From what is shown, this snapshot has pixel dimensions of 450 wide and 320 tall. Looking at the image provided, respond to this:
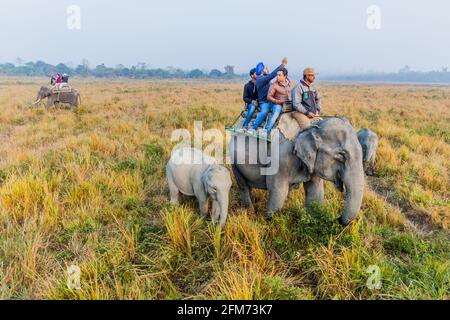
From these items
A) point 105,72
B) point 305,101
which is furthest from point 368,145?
point 105,72

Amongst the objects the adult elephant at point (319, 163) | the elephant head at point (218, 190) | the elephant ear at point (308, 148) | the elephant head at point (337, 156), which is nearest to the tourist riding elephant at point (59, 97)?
the elephant head at point (218, 190)

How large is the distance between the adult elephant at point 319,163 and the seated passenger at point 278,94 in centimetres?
60

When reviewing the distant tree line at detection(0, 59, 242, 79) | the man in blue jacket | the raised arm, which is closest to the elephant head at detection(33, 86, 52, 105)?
the man in blue jacket

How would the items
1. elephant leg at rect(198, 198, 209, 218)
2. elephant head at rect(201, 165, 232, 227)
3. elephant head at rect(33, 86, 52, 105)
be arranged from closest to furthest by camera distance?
elephant head at rect(201, 165, 232, 227), elephant leg at rect(198, 198, 209, 218), elephant head at rect(33, 86, 52, 105)

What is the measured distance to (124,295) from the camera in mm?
2828

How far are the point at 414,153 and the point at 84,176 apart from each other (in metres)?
7.61

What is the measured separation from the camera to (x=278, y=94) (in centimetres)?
483

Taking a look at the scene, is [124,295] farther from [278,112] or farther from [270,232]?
[278,112]

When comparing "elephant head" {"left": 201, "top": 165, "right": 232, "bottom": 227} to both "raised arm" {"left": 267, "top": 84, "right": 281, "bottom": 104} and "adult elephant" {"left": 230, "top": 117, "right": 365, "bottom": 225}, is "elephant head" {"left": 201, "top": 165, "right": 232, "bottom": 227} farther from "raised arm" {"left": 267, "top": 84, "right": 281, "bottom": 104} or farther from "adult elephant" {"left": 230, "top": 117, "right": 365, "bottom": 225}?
"raised arm" {"left": 267, "top": 84, "right": 281, "bottom": 104}

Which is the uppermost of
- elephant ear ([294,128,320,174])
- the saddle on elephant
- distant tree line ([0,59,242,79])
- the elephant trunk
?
distant tree line ([0,59,242,79])

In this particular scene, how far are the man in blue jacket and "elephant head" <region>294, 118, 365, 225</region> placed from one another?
38.0 inches

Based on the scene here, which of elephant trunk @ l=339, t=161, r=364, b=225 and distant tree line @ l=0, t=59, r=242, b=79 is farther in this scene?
distant tree line @ l=0, t=59, r=242, b=79

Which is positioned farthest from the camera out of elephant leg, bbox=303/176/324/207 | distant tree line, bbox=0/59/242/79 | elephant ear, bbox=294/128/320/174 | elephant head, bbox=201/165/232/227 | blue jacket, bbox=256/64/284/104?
distant tree line, bbox=0/59/242/79

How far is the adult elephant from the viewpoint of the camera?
335 cm
